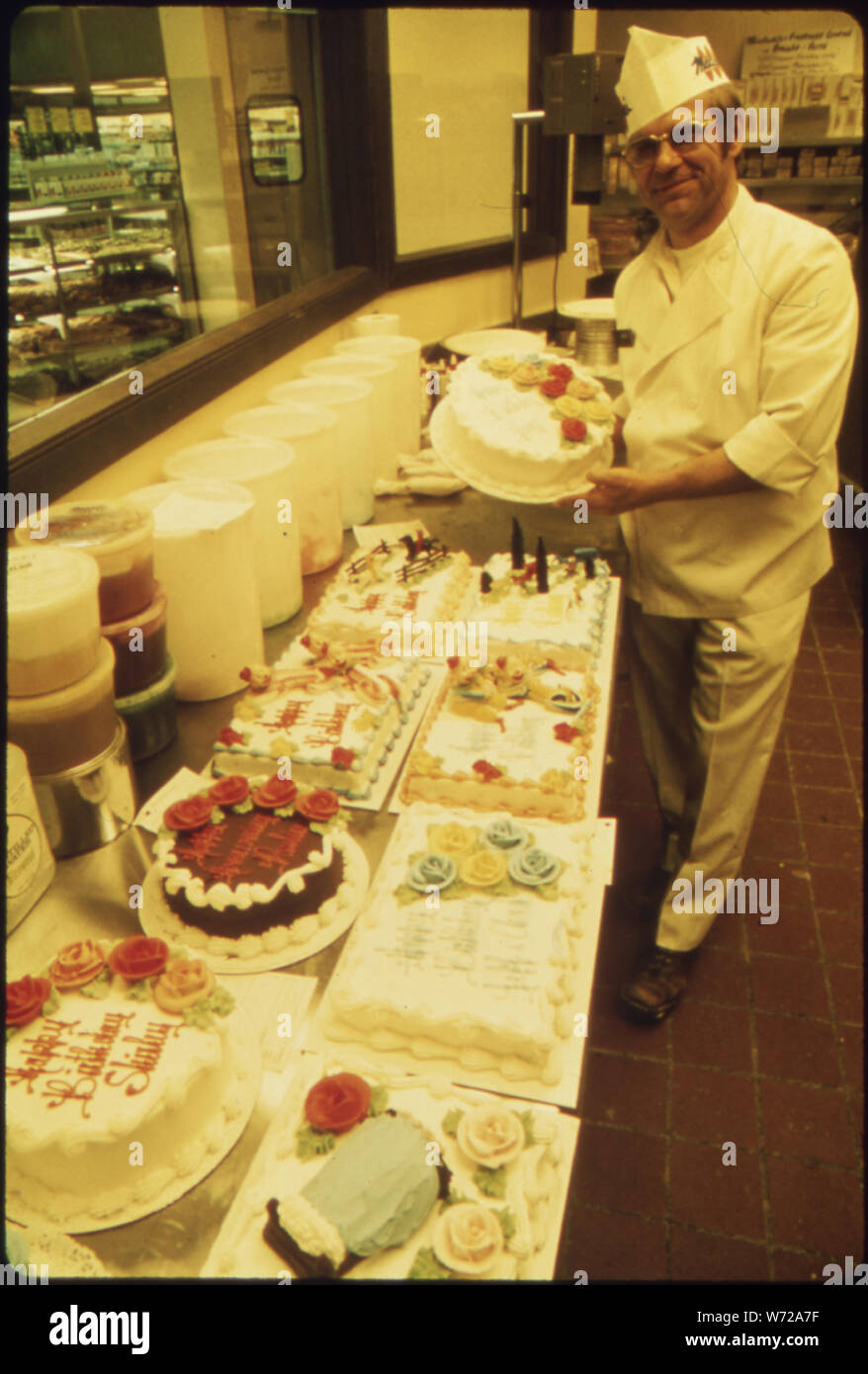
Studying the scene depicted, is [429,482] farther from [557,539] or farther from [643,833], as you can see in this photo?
[643,833]

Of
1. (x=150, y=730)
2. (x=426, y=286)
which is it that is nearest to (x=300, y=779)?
(x=150, y=730)

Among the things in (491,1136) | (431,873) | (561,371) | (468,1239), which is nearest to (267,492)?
(561,371)

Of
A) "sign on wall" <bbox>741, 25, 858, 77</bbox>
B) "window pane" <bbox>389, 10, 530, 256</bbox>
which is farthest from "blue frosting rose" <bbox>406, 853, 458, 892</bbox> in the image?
"sign on wall" <bbox>741, 25, 858, 77</bbox>

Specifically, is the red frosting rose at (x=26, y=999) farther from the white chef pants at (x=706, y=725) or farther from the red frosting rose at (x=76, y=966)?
the white chef pants at (x=706, y=725)

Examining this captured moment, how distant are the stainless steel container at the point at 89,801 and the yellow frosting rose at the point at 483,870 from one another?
62cm

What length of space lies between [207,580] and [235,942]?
2.56 ft

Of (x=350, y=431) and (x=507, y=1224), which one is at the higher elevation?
(x=350, y=431)

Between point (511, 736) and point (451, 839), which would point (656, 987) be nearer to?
point (511, 736)

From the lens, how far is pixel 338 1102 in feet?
3.85

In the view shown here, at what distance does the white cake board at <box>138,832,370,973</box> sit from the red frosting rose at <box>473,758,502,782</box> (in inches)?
12.5

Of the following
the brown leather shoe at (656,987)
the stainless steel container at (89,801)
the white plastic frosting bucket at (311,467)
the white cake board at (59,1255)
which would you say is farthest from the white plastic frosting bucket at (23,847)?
the brown leather shoe at (656,987)

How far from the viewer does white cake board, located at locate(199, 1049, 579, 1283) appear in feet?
3.38

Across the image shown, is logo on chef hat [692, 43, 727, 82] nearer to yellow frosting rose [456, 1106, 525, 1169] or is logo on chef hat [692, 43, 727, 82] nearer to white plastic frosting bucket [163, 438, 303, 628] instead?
white plastic frosting bucket [163, 438, 303, 628]

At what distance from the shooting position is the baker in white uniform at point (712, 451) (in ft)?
6.32
